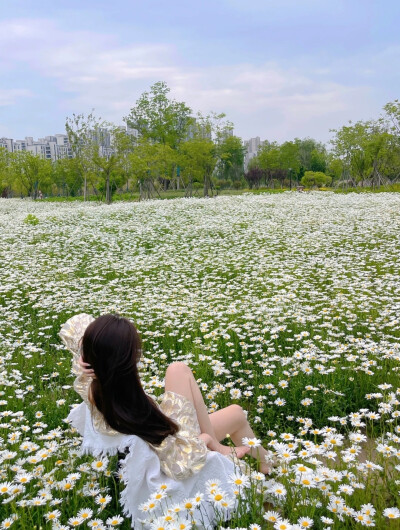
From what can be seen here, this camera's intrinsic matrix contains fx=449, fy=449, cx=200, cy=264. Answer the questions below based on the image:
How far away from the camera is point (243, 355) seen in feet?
15.5

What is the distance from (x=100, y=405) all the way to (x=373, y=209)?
51.3ft

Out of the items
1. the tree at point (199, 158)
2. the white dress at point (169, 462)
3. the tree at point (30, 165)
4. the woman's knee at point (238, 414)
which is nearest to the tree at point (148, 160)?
the tree at point (199, 158)

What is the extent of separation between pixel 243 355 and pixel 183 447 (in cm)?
232

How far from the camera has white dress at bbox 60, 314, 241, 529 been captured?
7.68 feet

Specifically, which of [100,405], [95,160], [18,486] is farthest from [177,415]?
[95,160]

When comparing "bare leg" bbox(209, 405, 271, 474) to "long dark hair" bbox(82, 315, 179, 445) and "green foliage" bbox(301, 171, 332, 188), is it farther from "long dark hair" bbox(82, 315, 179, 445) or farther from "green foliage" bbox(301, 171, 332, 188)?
"green foliage" bbox(301, 171, 332, 188)

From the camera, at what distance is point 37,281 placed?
26.9 feet

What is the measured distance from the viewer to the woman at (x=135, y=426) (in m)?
2.35

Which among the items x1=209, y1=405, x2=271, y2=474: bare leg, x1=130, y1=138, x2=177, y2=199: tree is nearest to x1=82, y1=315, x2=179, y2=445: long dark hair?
x1=209, y1=405, x2=271, y2=474: bare leg

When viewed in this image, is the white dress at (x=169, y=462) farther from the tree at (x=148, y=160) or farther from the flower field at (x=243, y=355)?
the tree at (x=148, y=160)

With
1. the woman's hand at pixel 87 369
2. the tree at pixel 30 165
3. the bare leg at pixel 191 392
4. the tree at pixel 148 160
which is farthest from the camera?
the tree at pixel 30 165

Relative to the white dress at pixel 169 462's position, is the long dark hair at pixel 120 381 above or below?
above

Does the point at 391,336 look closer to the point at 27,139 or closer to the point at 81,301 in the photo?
the point at 81,301

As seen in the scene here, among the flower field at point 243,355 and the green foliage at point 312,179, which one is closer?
the flower field at point 243,355
